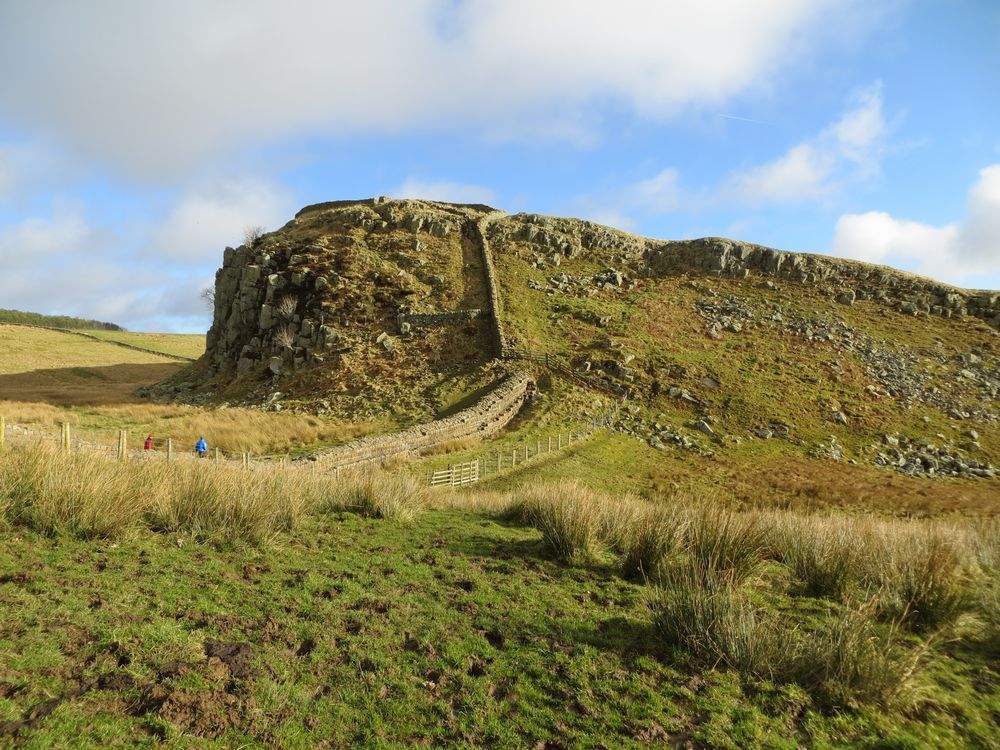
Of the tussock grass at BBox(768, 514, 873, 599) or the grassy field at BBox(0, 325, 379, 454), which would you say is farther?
the grassy field at BBox(0, 325, 379, 454)

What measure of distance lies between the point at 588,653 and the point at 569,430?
1006 inches

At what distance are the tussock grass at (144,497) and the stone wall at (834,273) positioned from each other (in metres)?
46.7

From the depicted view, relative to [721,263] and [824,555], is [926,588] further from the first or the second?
[721,263]

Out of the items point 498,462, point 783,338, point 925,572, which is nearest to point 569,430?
point 498,462

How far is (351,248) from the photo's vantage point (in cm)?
4619

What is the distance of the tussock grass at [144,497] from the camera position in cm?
782

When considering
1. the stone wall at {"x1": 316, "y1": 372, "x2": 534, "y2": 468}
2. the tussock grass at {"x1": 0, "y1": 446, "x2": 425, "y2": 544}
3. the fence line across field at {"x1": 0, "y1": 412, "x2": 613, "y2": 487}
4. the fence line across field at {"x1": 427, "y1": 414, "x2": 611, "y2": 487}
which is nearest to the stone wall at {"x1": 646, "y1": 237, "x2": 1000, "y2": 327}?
the stone wall at {"x1": 316, "y1": 372, "x2": 534, "y2": 468}

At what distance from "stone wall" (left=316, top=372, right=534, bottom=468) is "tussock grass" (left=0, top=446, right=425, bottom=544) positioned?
1226 cm

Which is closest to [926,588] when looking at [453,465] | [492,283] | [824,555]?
[824,555]

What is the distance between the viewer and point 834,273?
50344mm

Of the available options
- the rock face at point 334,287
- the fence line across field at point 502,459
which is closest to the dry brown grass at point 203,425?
the fence line across field at point 502,459

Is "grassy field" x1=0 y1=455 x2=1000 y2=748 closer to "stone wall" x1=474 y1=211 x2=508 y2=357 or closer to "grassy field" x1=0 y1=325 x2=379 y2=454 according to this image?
"grassy field" x1=0 y1=325 x2=379 y2=454

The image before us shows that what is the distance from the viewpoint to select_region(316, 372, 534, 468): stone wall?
2414cm

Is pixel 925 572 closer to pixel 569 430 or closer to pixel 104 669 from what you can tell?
pixel 104 669
